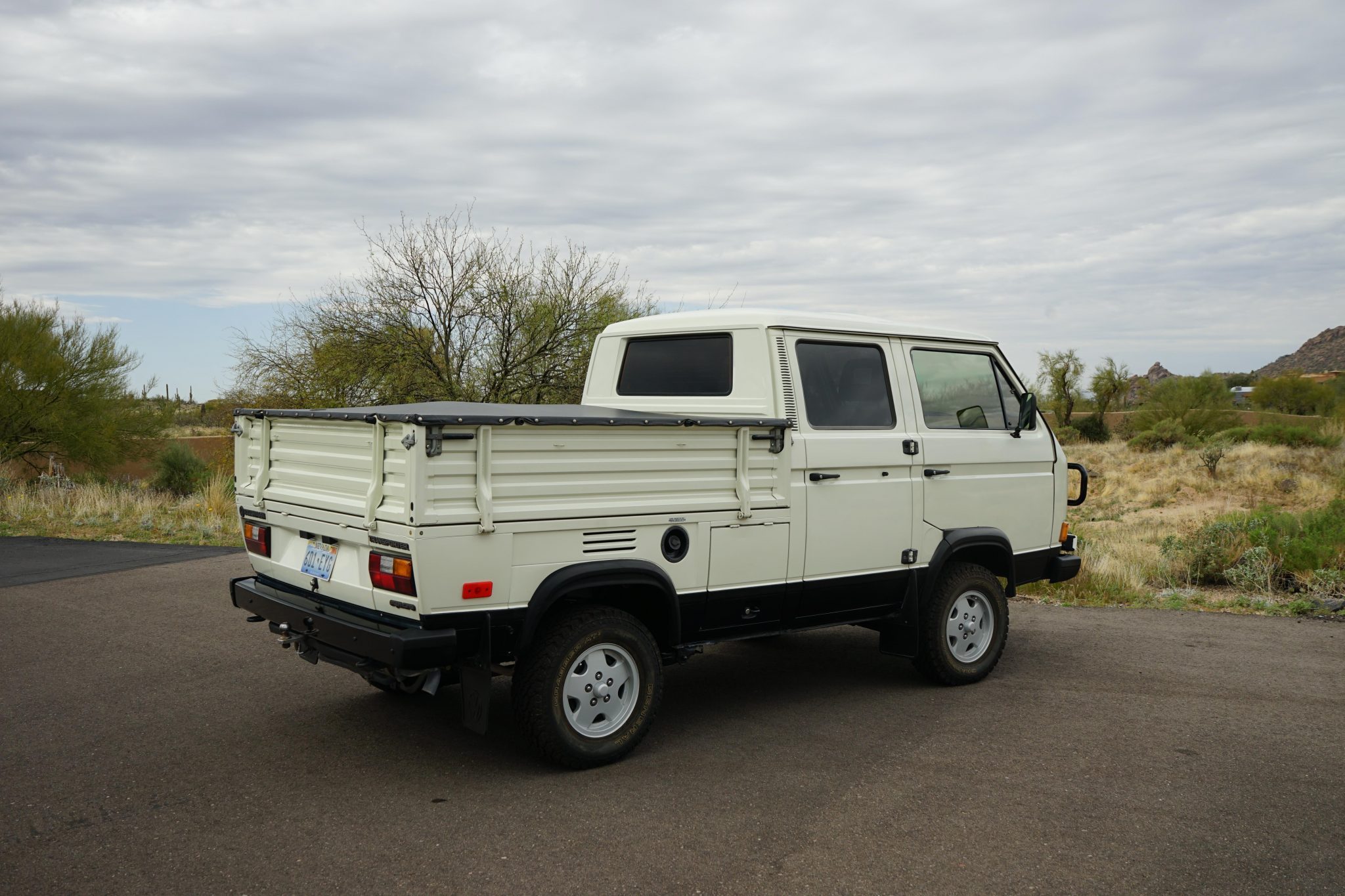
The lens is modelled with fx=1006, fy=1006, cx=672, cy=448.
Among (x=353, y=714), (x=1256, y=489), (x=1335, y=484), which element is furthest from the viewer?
(x=1256, y=489)

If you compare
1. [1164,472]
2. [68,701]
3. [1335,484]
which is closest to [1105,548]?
[68,701]

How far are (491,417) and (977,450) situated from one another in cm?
348

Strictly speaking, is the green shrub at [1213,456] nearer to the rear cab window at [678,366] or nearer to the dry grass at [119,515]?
the dry grass at [119,515]

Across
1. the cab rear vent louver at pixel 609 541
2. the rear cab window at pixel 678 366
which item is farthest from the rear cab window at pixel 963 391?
the cab rear vent louver at pixel 609 541

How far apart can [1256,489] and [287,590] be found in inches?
1002

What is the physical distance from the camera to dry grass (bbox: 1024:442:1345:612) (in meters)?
10.1

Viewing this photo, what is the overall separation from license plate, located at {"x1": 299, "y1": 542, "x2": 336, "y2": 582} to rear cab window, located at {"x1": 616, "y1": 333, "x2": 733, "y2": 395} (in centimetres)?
233

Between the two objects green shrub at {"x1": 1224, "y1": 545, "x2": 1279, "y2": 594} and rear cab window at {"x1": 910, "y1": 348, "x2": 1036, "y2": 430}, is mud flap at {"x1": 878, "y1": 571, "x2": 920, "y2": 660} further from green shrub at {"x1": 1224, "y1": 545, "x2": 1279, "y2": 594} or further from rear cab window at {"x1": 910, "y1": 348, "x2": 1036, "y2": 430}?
green shrub at {"x1": 1224, "y1": 545, "x2": 1279, "y2": 594}

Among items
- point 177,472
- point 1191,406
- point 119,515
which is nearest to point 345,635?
point 119,515

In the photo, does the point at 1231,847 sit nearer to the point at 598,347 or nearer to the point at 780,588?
the point at 780,588

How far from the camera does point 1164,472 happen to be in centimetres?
3023

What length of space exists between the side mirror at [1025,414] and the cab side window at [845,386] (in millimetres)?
1094

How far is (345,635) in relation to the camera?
4.58 meters

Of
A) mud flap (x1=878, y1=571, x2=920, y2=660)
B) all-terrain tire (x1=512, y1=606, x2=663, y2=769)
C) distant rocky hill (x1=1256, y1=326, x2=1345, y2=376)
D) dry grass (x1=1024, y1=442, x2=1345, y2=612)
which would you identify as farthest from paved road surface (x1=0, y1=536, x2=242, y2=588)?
distant rocky hill (x1=1256, y1=326, x2=1345, y2=376)
